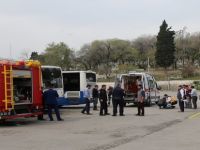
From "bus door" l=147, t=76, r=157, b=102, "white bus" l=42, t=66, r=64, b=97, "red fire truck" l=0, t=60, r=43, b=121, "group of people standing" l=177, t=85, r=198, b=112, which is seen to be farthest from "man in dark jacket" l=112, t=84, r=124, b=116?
"bus door" l=147, t=76, r=157, b=102

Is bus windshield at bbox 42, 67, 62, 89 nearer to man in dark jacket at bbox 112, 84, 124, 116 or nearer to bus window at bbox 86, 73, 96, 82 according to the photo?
man in dark jacket at bbox 112, 84, 124, 116

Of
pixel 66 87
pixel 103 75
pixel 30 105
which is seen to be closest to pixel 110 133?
pixel 30 105

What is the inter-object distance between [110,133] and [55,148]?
4.06 m

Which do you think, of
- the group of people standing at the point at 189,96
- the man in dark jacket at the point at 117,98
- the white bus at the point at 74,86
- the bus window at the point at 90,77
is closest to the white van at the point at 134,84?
the bus window at the point at 90,77

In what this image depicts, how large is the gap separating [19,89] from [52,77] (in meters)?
7.53

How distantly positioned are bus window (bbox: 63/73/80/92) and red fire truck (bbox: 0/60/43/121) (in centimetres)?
1085

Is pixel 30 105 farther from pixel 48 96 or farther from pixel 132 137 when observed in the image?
pixel 132 137

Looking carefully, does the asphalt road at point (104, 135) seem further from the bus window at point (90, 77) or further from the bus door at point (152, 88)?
the bus door at point (152, 88)

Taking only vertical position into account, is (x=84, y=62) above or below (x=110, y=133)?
above

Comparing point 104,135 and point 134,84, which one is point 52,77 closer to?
point 134,84

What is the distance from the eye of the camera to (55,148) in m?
13.3

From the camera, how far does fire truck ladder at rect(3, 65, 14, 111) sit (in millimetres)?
19750

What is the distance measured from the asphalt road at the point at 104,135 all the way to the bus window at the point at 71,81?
10.8 m

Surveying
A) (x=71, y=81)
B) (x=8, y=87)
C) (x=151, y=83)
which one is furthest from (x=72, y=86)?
(x=8, y=87)
